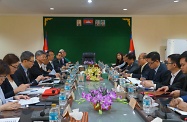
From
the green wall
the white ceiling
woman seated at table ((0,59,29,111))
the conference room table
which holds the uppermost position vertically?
the white ceiling

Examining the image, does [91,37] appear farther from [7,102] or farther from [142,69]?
[7,102]

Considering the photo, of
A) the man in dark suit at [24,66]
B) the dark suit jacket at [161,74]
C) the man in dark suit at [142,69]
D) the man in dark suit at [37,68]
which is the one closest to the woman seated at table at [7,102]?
the man in dark suit at [24,66]

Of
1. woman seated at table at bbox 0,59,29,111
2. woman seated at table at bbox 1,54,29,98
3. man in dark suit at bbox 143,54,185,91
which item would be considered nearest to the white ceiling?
man in dark suit at bbox 143,54,185,91

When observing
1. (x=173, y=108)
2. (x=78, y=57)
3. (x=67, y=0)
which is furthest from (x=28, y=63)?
(x=78, y=57)

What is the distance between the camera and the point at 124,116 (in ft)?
5.24

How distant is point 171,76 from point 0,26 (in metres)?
7.06

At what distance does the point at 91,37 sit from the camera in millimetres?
8250

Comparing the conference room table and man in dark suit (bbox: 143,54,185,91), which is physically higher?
man in dark suit (bbox: 143,54,185,91)

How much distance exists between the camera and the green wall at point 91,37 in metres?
8.15

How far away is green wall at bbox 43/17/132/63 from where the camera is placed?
321 inches

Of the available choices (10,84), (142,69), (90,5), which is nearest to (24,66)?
(10,84)

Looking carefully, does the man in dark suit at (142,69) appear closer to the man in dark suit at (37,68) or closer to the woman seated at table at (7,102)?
the man in dark suit at (37,68)

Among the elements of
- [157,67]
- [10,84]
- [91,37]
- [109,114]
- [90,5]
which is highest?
[90,5]

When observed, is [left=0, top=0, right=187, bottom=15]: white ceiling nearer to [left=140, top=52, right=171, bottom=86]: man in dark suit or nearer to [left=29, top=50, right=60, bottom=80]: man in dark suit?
[left=29, top=50, right=60, bottom=80]: man in dark suit
